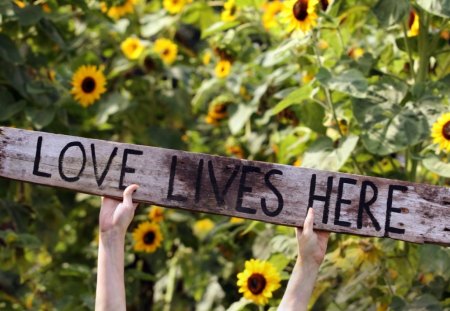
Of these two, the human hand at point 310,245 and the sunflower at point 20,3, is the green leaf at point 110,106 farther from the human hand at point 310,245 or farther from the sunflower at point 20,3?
the human hand at point 310,245

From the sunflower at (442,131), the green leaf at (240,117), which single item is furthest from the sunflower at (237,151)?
the sunflower at (442,131)

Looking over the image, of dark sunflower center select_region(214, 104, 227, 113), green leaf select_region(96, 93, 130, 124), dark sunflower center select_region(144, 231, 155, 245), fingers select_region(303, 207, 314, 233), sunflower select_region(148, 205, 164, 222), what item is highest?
dark sunflower center select_region(214, 104, 227, 113)

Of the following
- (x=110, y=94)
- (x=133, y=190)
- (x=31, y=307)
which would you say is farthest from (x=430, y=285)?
(x=110, y=94)

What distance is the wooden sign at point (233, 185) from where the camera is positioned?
5.78 feet

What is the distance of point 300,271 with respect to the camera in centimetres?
173

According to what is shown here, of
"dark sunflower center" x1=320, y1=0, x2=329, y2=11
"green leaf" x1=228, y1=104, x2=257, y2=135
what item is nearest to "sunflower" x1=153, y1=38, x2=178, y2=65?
"green leaf" x1=228, y1=104, x2=257, y2=135

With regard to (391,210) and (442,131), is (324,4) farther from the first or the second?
(391,210)

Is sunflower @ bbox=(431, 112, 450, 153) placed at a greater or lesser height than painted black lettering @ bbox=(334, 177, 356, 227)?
greater

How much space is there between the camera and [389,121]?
240 centimetres

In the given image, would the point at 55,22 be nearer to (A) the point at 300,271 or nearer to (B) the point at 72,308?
(B) the point at 72,308

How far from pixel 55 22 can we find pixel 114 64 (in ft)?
1.15

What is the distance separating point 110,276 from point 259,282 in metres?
0.70

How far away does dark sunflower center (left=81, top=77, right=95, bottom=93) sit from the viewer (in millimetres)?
3125

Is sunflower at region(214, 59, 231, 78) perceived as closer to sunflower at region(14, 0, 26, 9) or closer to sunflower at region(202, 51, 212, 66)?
sunflower at region(202, 51, 212, 66)
